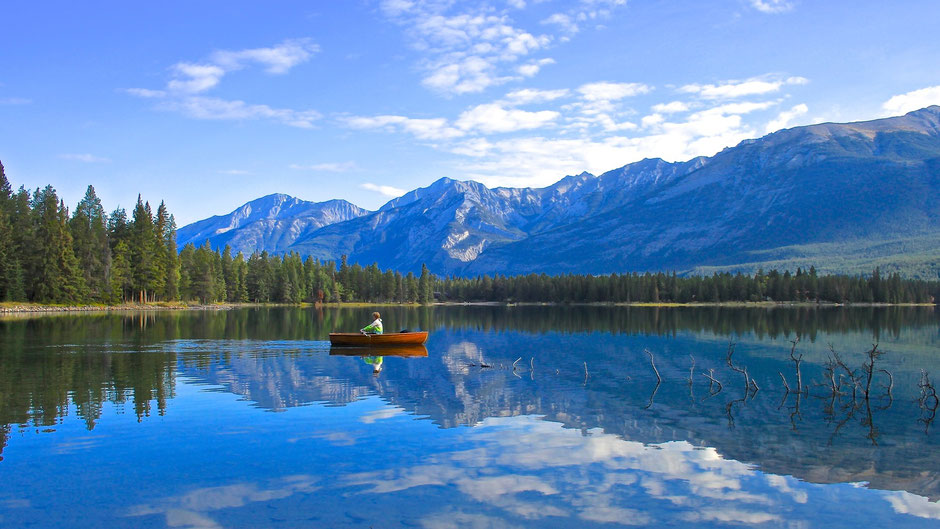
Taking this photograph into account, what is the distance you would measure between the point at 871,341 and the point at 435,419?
61.6 metres

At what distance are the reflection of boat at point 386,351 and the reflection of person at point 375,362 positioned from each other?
8.46ft

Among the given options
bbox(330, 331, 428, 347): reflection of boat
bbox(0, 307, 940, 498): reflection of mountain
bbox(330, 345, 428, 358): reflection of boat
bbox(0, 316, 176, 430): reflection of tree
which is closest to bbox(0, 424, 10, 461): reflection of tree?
bbox(0, 307, 940, 498): reflection of mountain

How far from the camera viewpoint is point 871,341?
231 ft

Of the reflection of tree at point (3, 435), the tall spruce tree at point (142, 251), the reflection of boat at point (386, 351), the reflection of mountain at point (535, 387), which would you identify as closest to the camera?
the reflection of tree at point (3, 435)

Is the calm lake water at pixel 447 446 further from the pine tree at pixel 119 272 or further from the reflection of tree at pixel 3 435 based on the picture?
the pine tree at pixel 119 272

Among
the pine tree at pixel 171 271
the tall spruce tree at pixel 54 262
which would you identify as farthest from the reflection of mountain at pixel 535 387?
the pine tree at pixel 171 271

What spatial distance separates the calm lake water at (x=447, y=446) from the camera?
53.6 ft

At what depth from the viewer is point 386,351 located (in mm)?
56875

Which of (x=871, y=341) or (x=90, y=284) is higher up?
(x=90, y=284)

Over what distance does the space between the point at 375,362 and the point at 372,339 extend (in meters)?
9.06

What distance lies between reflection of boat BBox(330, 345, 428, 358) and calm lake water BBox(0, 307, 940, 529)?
7.93 metres

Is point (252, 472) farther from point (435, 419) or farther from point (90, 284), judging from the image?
point (90, 284)

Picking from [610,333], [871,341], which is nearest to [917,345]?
[871,341]

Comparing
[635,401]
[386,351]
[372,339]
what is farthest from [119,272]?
[635,401]
